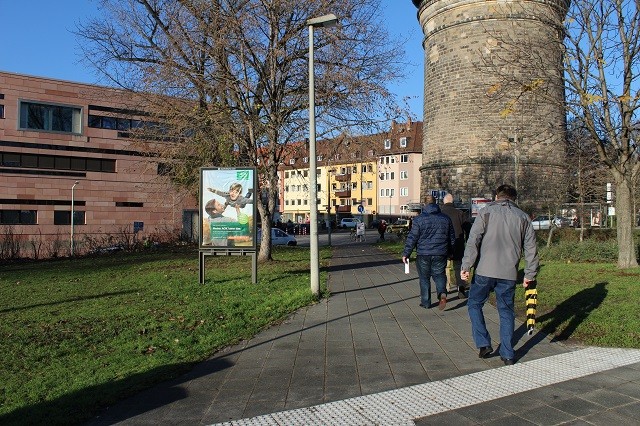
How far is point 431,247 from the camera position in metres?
9.02

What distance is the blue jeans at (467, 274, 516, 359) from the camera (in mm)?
5758

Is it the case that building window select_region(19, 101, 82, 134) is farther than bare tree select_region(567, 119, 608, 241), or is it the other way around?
building window select_region(19, 101, 82, 134)

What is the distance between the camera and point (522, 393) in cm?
485

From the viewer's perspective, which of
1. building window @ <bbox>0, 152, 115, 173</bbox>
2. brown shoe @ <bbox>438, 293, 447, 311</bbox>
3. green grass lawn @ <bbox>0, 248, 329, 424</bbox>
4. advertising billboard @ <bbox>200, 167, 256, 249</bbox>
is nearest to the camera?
green grass lawn @ <bbox>0, 248, 329, 424</bbox>

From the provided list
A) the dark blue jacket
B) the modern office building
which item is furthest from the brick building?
the dark blue jacket

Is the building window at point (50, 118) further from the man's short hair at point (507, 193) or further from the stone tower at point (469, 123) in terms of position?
the man's short hair at point (507, 193)

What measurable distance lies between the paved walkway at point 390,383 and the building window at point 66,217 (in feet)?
115

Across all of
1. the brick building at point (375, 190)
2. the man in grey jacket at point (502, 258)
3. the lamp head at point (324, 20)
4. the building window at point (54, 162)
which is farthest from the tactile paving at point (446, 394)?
the brick building at point (375, 190)

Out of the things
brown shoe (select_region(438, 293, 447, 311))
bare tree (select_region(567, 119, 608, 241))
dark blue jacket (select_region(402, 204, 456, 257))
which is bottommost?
brown shoe (select_region(438, 293, 447, 311))

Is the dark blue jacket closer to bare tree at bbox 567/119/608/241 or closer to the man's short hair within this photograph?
the man's short hair

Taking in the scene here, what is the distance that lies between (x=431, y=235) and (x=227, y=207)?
5.48m

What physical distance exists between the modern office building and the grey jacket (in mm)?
29963

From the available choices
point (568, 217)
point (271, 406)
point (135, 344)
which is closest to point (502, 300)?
point (271, 406)

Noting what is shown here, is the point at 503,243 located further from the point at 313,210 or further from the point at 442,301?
the point at 313,210
